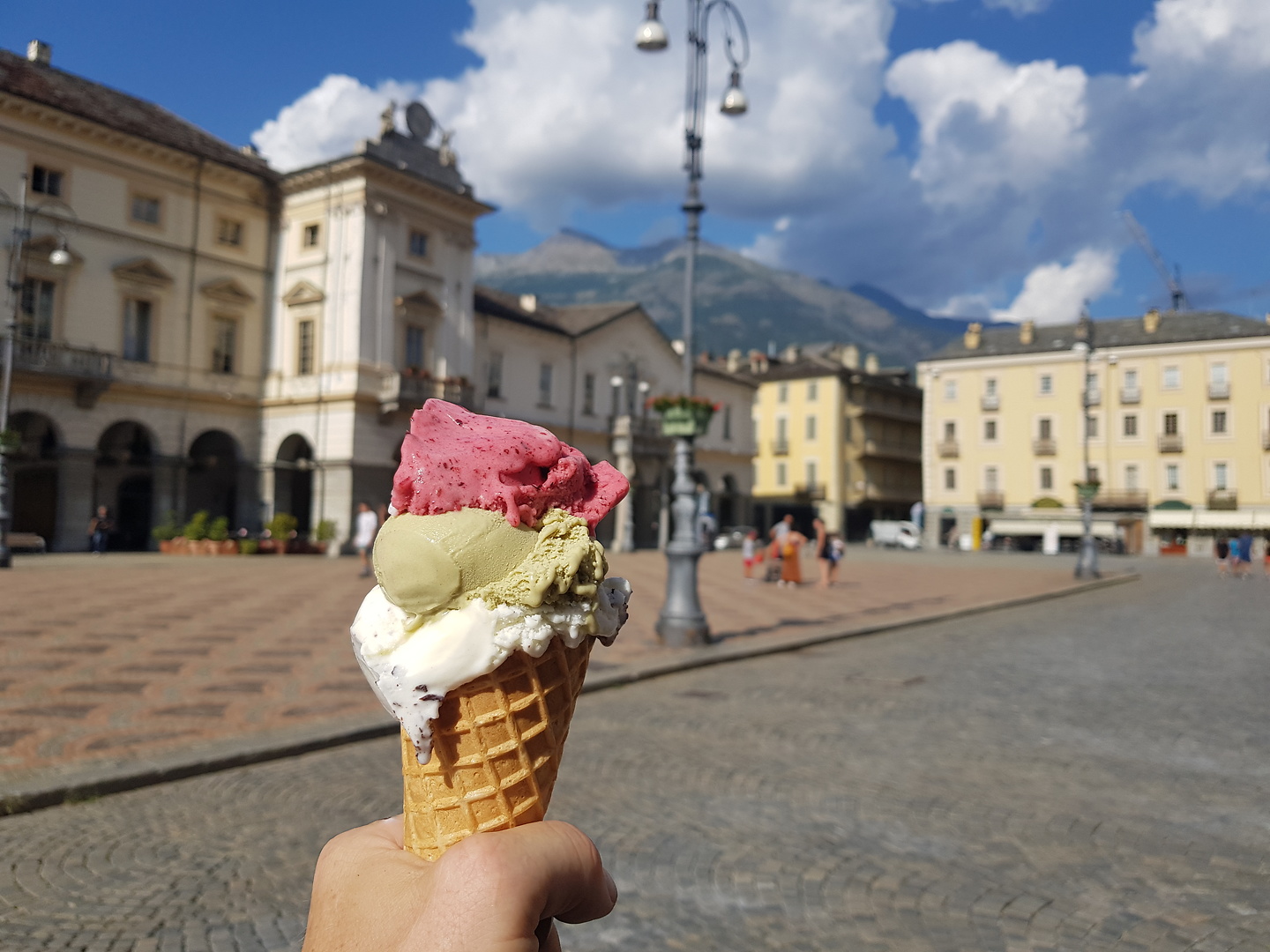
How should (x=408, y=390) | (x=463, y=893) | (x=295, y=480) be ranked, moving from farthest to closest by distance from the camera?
(x=295, y=480), (x=408, y=390), (x=463, y=893)

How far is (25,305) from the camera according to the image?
26344 mm

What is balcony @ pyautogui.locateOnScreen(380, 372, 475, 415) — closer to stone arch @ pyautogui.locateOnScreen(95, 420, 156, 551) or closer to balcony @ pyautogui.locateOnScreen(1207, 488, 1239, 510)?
stone arch @ pyautogui.locateOnScreen(95, 420, 156, 551)

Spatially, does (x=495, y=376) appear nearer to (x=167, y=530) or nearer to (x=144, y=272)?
(x=144, y=272)

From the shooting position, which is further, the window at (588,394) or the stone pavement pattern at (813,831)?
the window at (588,394)

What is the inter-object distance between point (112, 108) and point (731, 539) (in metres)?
30.8

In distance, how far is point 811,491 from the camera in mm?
61250

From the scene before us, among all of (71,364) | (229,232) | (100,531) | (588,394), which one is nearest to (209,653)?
(100,531)

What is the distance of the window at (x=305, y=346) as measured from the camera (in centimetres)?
3191

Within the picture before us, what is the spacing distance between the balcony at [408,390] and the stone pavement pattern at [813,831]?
23854 millimetres

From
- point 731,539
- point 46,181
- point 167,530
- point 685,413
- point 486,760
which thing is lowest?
point 731,539

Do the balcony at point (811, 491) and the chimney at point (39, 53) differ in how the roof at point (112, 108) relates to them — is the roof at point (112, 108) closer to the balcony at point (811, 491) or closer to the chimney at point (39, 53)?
the chimney at point (39, 53)

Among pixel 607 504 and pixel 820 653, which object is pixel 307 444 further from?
pixel 607 504

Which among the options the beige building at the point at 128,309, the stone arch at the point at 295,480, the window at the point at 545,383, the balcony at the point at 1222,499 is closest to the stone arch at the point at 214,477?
the beige building at the point at 128,309

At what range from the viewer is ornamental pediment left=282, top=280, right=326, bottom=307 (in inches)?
1243
